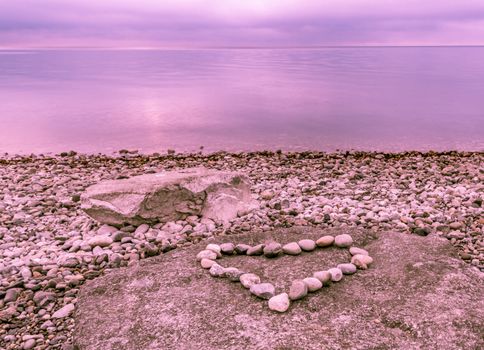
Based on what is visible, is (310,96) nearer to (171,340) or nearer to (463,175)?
(463,175)

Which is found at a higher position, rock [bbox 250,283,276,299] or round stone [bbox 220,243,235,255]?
rock [bbox 250,283,276,299]

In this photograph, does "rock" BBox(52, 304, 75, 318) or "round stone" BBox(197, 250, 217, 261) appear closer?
"rock" BBox(52, 304, 75, 318)

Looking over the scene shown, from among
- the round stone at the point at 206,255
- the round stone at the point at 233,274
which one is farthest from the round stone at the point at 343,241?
the round stone at the point at 206,255

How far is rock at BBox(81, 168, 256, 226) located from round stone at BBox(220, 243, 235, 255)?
1433 millimetres

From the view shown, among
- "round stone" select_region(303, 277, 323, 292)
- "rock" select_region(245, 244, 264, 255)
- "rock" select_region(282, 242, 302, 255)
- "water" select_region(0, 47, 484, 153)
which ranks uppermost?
"round stone" select_region(303, 277, 323, 292)

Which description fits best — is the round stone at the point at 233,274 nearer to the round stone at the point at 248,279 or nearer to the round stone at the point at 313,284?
the round stone at the point at 248,279

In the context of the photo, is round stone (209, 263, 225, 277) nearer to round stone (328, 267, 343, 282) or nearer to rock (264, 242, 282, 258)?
rock (264, 242, 282, 258)

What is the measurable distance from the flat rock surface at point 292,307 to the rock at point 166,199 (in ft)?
4.79

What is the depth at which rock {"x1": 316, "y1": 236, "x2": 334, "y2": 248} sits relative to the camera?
5438 millimetres

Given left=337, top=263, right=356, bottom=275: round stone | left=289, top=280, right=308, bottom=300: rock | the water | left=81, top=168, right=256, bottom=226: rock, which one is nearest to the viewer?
left=289, top=280, right=308, bottom=300: rock

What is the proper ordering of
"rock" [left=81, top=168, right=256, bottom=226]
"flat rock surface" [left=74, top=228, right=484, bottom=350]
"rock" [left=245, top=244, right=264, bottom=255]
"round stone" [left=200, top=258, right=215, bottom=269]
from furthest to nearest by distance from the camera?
"rock" [left=81, top=168, right=256, bottom=226]
"rock" [left=245, top=244, right=264, bottom=255]
"round stone" [left=200, top=258, right=215, bottom=269]
"flat rock surface" [left=74, top=228, right=484, bottom=350]

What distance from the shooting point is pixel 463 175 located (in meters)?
9.74

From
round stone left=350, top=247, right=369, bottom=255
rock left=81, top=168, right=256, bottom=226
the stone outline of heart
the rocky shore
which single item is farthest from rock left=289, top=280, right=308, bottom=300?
rock left=81, top=168, right=256, bottom=226

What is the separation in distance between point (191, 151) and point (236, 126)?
18.3 feet
